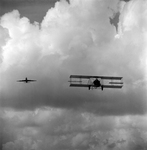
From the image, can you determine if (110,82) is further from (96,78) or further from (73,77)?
(73,77)

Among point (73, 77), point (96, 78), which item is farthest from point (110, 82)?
point (73, 77)
